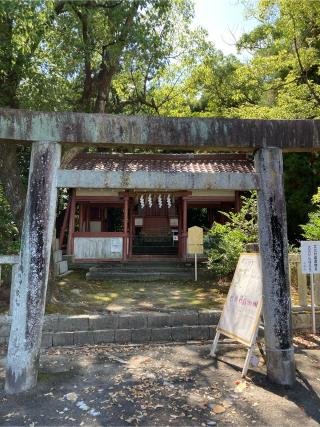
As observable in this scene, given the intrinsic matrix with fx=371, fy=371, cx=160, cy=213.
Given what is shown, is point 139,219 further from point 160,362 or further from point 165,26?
point 160,362

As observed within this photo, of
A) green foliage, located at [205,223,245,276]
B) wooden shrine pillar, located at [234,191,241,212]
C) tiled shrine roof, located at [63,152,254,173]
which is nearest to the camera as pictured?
green foliage, located at [205,223,245,276]

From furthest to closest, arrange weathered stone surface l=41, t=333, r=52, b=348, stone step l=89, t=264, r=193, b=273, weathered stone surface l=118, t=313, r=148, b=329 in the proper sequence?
stone step l=89, t=264, r=193, b=273
weathered stone surface l=118, t=313, r=148, b=329
weathered stone surface l=41, t=333, r=52, b=348

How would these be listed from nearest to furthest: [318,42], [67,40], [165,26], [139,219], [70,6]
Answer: [70,6]
[67,40]
[165,26]
[318,42]
[139,219]

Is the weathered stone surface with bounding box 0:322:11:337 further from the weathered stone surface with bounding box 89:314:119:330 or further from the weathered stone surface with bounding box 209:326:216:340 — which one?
the weathered stone surface with bounding box 209:326:216:340

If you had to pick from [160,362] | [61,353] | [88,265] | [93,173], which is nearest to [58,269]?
[88,265]

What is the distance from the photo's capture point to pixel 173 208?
18.0 metres

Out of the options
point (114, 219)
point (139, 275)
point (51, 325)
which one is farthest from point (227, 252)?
point (114, 219)

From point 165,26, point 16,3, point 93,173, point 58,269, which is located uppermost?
point 165,26

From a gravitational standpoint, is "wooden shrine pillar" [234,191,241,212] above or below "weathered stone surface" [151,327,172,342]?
above

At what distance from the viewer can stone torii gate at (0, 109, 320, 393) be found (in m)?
4.09

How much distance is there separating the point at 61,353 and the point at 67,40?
7.48m

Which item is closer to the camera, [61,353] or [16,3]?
[61,353]

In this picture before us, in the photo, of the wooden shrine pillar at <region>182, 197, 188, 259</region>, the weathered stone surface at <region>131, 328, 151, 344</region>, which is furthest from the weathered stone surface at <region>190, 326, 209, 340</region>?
the wooden shrine pillar at <region>182, 197, 188, 259</region>

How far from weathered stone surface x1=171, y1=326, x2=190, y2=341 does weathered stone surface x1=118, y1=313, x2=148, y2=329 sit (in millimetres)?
523
